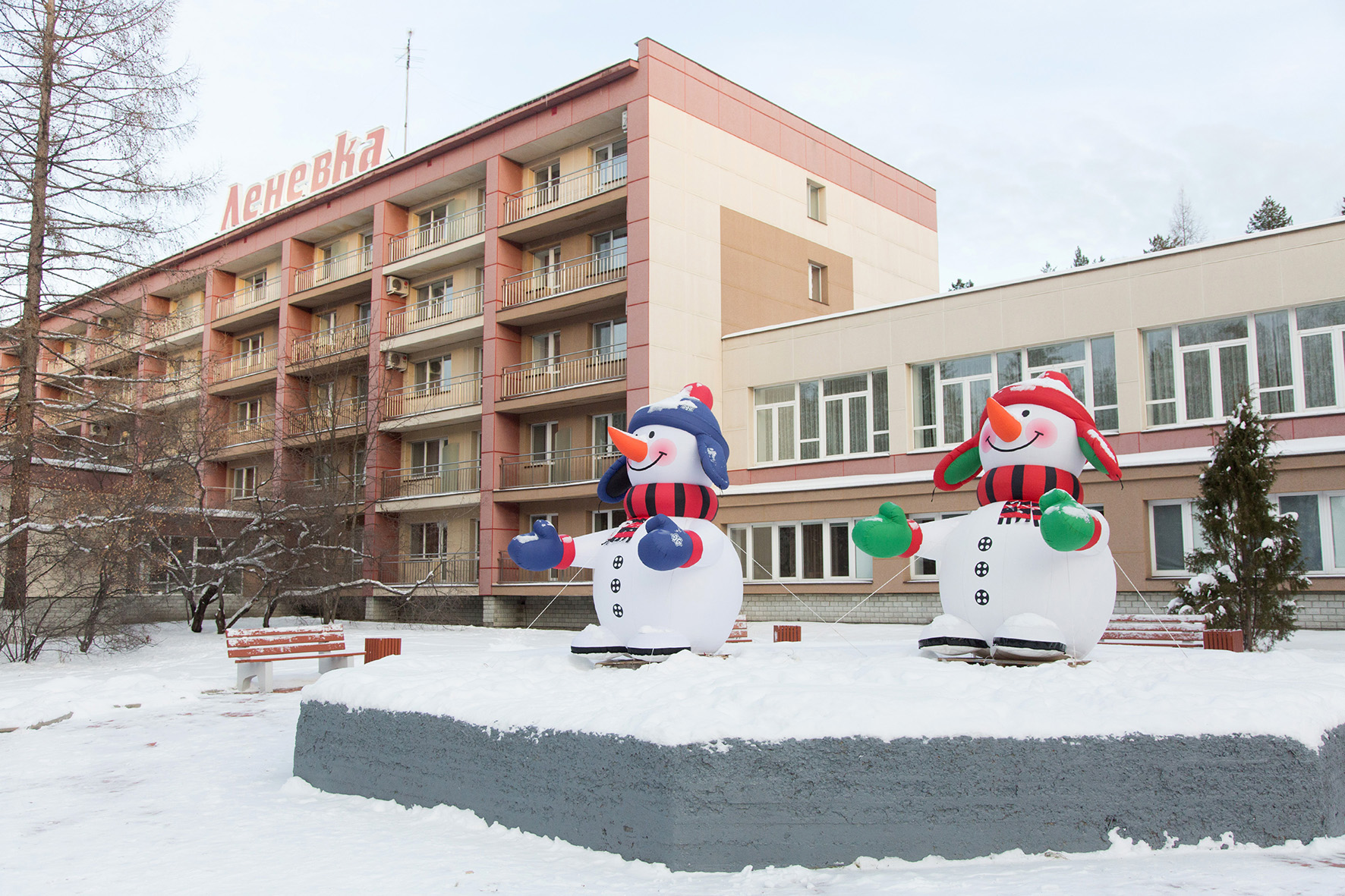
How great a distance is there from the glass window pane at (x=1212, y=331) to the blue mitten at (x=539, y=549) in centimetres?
1683

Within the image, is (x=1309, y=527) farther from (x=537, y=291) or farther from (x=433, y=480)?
(x=433, y=480)

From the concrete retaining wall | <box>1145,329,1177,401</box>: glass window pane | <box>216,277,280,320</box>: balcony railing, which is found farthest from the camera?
<box>216,277,280,320</box>: balcony railing

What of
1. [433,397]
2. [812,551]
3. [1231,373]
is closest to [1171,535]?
[1231,373]

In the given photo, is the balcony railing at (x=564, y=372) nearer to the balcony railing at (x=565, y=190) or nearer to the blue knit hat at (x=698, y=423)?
the balcony railing at (x=565, y=190)

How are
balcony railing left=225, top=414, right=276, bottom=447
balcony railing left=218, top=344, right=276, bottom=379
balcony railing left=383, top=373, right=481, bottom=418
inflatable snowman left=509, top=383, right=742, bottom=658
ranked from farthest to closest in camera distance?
balcony railing left=218, top=344, right=276, bottom=379 → balcony railing left=225, top=414, right=276, bottom=447 → balcony railing left=383, top=373, right=481, bottom=418 → inflatable snowman left=509, top=383, right=742, bottom=658

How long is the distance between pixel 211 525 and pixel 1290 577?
22250mm

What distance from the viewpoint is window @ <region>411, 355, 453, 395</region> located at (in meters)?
33.4

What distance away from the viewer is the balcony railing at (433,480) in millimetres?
31797

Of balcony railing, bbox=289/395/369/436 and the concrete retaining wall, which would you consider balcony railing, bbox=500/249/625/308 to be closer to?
balcony railing, bbox=289/395/369/436

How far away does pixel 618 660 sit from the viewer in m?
8.73

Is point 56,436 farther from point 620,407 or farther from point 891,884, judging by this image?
point 891,884

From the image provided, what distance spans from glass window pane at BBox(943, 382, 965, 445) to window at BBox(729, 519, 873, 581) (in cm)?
323

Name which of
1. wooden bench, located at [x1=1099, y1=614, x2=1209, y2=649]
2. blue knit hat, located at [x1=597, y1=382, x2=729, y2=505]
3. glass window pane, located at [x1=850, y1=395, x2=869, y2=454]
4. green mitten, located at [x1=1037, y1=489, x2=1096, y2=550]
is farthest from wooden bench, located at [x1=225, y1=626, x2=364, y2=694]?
glass window pane, located at [x1=850, y1=395, x2=869, y2=454]

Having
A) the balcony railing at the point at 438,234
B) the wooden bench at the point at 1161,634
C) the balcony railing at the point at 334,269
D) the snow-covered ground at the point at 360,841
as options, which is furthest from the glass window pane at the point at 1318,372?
the balcony railing at the point at 334,269
